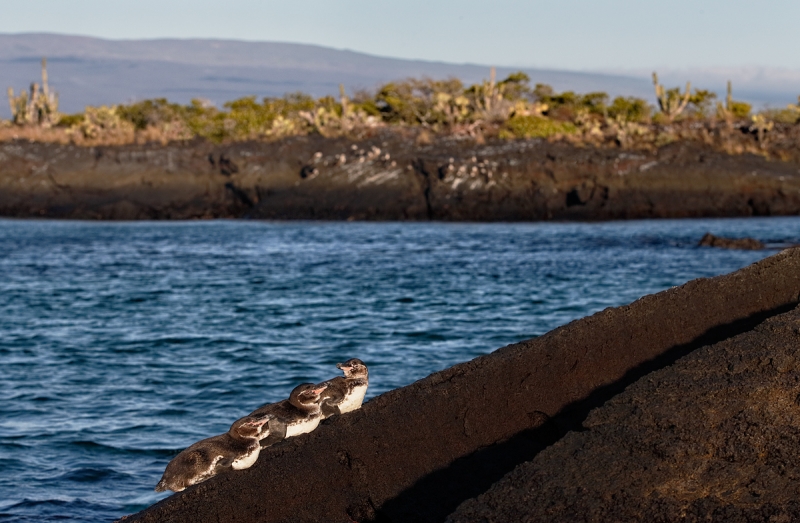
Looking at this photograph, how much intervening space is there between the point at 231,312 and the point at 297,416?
1508 centimetres

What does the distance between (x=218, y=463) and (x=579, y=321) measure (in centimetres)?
265

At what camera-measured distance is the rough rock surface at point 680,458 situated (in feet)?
15.9

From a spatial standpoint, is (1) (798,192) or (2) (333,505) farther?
(1) (798,192)

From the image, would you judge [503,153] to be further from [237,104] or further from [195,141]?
[237,104]

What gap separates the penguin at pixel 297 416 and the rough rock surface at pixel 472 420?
250 mm

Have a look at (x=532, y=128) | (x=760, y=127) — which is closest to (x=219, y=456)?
(x=532, y=128)

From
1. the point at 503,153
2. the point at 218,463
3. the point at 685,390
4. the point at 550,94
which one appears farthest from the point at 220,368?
the point at 550,94

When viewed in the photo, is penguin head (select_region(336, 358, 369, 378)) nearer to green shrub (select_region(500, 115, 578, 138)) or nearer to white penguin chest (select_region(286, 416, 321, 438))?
white penguin chest (select_region(286, 416, 321, 438))

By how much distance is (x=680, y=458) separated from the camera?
5.12 meters

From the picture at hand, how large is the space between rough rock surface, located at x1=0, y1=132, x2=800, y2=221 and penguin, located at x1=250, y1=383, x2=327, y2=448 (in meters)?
37.4

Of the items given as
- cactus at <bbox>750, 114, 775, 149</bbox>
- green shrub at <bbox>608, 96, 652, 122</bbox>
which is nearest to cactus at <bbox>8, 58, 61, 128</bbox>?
green shrub at <bbox>608, 96, 652, 122</bbox>

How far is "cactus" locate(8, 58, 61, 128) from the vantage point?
60.1 meters

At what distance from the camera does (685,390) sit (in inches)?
224

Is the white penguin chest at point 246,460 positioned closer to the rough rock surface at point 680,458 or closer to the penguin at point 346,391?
the penguin at point 346,391
